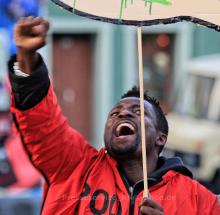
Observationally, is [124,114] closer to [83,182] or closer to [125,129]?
[125,129]

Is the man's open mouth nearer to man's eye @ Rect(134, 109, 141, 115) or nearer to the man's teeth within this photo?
the man's teeth

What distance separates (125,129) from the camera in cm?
404

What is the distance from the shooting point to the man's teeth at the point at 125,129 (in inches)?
157

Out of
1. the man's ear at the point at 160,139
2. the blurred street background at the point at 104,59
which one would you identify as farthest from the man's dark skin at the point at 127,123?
the blurred street background at the point at 104,59

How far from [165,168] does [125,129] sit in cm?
27

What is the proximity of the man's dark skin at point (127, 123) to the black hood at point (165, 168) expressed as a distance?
0.15 ft

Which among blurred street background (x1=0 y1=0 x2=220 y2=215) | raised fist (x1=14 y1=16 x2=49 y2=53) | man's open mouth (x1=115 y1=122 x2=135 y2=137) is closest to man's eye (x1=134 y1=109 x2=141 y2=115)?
man's open mouth (x1=115 y1=122 x2=135 y2=137)

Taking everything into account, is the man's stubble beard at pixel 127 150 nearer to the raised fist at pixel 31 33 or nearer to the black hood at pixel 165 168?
the black hood at pixel 165 168

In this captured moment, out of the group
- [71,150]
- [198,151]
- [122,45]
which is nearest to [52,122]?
[71,150]

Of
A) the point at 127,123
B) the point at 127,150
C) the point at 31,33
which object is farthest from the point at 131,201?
the point at 31,33

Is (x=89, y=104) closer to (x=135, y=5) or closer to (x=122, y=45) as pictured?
(x=122, y=45)

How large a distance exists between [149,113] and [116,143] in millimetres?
315

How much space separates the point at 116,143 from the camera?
3955 mm

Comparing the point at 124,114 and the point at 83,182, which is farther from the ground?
the point at 124,114
